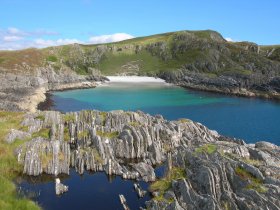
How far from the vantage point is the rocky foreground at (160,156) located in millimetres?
50531

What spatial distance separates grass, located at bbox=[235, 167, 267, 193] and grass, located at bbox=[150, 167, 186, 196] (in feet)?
30.9

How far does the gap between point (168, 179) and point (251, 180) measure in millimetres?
15662

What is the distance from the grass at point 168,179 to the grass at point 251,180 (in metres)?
9.43

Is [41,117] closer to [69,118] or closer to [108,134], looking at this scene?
[69,118]

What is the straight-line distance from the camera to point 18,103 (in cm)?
15825

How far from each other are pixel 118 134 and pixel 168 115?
69434mm

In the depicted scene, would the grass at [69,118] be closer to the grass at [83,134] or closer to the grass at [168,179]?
the grass at [83,134]

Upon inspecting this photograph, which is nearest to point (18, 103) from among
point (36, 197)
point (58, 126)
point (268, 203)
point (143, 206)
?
point (58, 126)

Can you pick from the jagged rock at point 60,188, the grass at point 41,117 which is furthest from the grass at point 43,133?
the jagged rock at point 60,188

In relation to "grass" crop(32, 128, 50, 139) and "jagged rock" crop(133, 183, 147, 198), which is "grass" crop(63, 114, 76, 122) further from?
"jagged rock" crop(133, 183, 147, 198)

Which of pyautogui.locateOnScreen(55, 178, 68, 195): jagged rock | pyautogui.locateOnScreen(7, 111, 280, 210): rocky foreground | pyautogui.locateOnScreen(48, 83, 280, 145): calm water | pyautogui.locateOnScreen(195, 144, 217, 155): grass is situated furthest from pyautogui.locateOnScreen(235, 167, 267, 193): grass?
pyautogui.locateOnScreen(48, 83, 280, 145): calm water

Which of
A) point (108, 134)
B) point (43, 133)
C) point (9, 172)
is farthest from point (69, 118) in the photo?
point (9, 172)

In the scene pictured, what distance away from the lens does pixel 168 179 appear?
203 feet

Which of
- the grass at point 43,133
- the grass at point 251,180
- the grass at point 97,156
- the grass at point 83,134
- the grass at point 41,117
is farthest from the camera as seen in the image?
the grass at point 41,117
